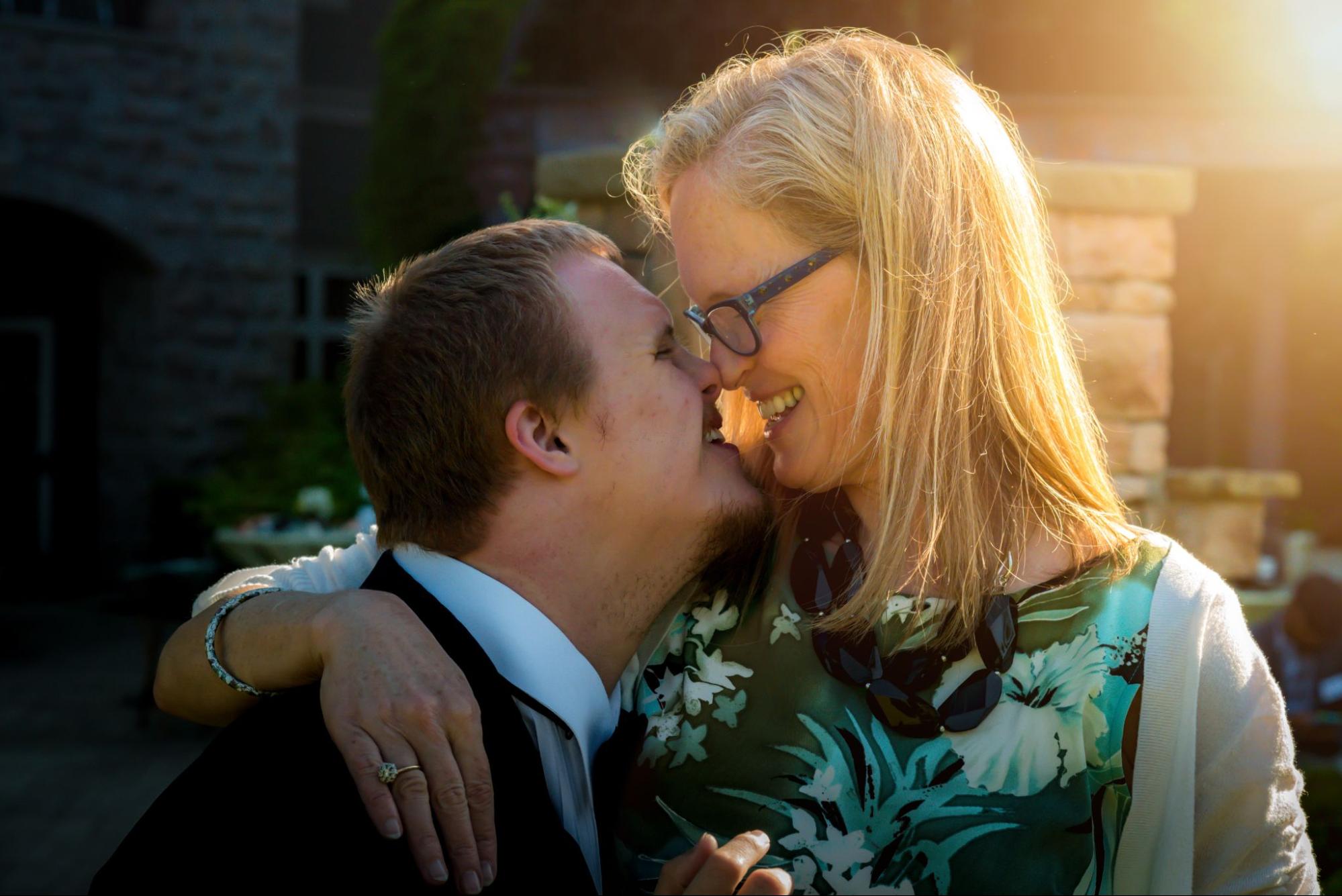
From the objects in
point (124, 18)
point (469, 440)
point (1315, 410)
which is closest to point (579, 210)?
point (469, 440)

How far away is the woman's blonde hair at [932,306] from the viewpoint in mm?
1897

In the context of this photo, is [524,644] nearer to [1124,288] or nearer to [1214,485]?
[1124,288]

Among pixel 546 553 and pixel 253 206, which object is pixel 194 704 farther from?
pixel 253 206

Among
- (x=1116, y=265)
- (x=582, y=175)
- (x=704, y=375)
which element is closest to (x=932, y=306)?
(x=704, y=375)

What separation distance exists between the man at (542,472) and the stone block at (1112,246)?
93.8 inches

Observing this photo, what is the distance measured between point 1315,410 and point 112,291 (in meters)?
10.2

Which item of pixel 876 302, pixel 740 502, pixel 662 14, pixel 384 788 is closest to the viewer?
pixel 384 788

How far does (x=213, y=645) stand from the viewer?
1973 mm

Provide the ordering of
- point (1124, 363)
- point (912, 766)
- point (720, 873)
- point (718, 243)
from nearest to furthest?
point (720, 873), point (912, 766), point (718, 243), point (1124, 363)

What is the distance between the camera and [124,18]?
10070 millimetres

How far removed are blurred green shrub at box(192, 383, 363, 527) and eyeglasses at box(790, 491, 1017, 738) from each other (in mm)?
4261

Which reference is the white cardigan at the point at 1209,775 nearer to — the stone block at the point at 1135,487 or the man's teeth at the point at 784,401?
the man's teeth at the point at 784,401

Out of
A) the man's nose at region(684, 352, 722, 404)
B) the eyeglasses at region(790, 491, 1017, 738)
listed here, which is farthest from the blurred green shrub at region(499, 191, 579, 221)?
the eyeglasses at region(790, 491, 1017, 738)

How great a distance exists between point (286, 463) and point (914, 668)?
21.9 ft
